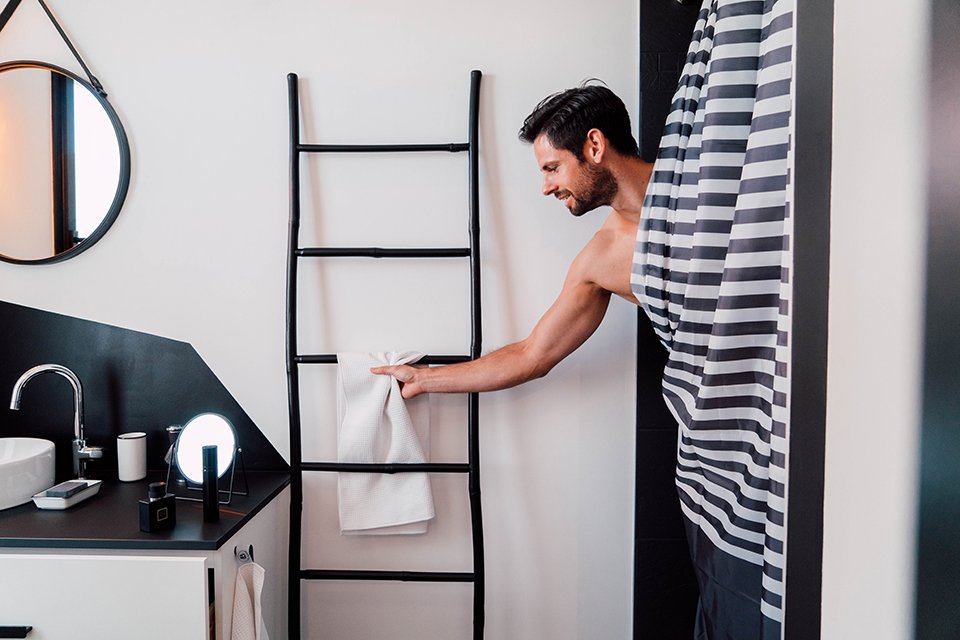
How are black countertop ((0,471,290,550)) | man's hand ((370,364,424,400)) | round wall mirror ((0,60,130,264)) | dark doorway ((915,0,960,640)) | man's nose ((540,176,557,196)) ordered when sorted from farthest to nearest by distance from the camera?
round wall mirror ((0,60,130,264)) → man's hand ((370,364,424,400)) → man's nose ((540,176,557,196)) → black countertop ((0,471,290,550)) → dark doorway ((915,0,960,640))

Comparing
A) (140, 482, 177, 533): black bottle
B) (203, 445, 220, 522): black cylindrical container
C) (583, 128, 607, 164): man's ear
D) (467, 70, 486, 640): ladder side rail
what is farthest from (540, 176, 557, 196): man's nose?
(140, 482, 177, 533): black bottle

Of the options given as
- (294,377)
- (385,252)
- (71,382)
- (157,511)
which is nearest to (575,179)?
(385,252)

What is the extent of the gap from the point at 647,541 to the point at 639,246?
0.93 m

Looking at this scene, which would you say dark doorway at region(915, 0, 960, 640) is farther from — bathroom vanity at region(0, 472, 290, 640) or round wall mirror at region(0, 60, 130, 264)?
round wall mirror at region(0, 60, 130, 264)

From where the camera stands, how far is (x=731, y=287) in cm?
114

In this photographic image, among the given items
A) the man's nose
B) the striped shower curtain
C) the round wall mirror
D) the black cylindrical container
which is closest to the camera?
the striped shower curtain

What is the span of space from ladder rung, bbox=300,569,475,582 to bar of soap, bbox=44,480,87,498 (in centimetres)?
64

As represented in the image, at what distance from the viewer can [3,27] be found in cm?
196

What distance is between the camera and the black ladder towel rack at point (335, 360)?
1.85 metres

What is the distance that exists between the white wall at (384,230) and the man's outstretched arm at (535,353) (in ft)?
0.49

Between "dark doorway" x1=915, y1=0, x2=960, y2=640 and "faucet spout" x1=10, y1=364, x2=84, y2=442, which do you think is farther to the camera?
"faucet spout" x1=10, y1=364, x2=84, y2=442

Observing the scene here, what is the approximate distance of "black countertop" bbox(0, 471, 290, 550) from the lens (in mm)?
1478

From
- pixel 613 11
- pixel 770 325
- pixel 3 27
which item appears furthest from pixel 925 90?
pixel 3 27

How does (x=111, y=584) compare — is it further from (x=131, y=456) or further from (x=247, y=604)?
(x=131, y=456)
